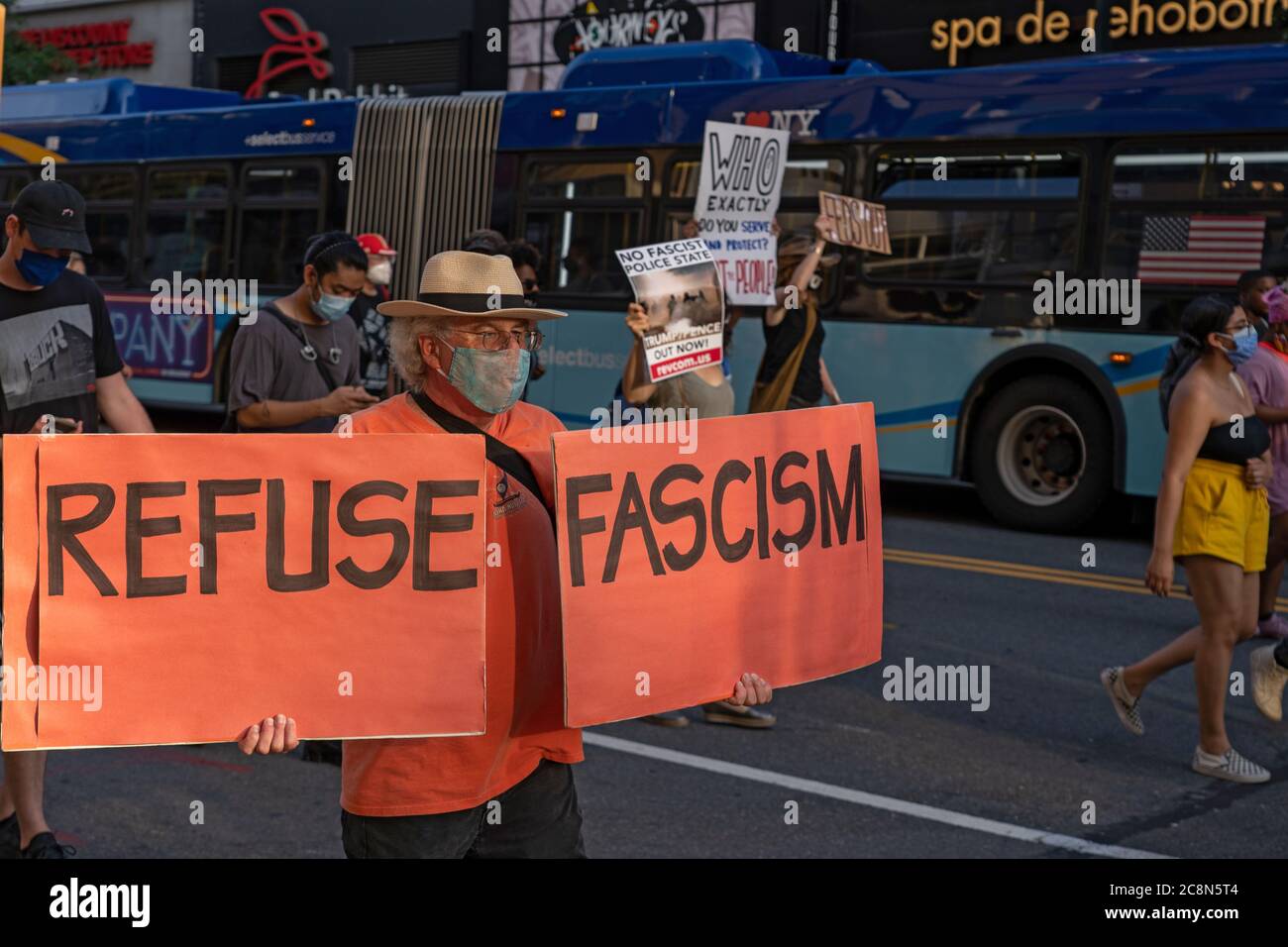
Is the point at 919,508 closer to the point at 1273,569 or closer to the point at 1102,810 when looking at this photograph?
the point at 1273,569

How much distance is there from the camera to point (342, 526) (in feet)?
11.9

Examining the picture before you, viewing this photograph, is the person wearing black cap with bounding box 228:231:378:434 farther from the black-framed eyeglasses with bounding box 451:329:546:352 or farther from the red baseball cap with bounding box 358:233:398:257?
the black-framed eyeglasses with bounding box 451:329:546:352

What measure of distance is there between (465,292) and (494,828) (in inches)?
44.8

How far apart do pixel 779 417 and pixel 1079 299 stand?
30.1ft

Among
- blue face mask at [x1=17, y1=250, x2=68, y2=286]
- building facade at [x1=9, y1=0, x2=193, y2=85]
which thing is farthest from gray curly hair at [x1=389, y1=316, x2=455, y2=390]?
building facade at [x1=9, y1=0, x2=193, y2=85]

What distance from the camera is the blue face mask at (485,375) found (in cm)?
376

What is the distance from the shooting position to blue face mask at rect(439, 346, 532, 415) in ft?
12.3

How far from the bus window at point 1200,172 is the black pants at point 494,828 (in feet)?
30.8

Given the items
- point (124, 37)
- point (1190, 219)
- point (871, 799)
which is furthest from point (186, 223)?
point (124, 37)

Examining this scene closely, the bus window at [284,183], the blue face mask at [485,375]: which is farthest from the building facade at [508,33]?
the blue face mask at [485,375]

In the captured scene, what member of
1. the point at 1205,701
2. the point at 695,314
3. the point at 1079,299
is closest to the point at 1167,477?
the point at 1205,701

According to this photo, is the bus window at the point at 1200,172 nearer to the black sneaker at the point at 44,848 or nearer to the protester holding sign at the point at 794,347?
the protester holding sign at the point at 794,347

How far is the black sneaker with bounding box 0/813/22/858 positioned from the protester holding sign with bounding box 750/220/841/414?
479 cm

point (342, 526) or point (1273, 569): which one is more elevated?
point (342, 526)
